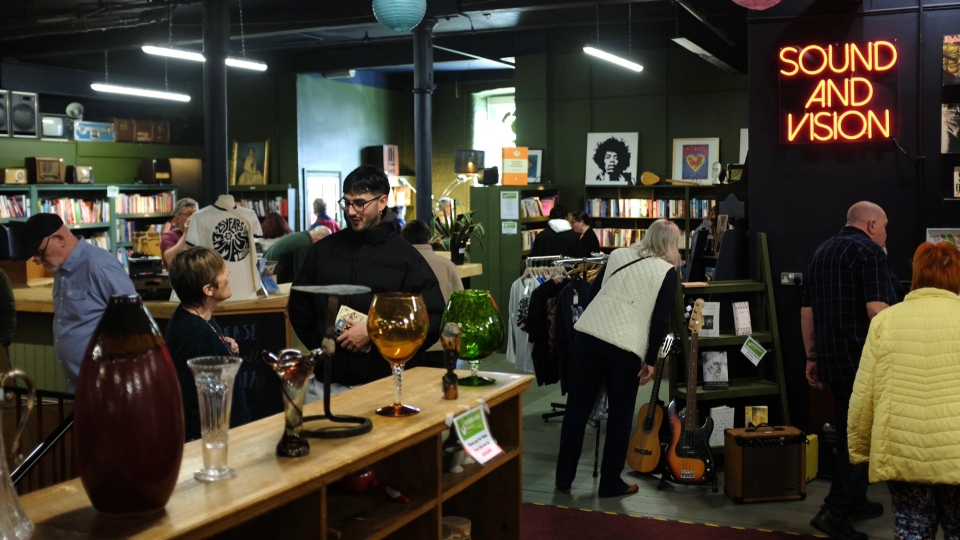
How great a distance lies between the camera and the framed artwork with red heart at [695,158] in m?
13.3

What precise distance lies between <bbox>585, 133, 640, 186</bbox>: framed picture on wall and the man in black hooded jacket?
10.5 meters

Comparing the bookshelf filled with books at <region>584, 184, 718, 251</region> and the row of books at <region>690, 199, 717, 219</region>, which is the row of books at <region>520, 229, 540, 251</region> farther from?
the row of books at <region>690, 199, 717, 219</region>

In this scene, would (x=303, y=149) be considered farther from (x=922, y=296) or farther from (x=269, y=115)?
→ (x=922, y=296)

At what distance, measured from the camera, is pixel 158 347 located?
1780 millimetres

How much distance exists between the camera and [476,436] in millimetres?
2521

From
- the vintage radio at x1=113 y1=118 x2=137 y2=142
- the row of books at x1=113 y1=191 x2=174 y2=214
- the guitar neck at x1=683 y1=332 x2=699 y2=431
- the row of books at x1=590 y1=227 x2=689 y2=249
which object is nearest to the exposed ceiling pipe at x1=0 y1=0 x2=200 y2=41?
the vintage radio at x1=113 y1=118 x2=137 y2=142

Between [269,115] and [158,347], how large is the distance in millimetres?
14668

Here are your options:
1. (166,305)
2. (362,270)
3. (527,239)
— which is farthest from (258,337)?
(527,239)

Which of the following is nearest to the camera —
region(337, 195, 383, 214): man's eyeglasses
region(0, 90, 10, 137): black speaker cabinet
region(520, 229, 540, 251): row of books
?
region(337, 195, 383, 214): man's eyeglasses

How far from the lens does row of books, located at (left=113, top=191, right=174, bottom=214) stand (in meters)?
14.5

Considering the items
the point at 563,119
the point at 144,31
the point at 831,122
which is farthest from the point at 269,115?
the point at 831,122

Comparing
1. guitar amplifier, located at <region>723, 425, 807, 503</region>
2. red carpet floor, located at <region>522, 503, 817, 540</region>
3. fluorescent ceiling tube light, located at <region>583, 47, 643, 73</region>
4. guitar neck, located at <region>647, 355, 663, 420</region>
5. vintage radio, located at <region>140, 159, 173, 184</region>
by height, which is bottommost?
red carpet floor, located at <region>522, 503, 817, 540</region>

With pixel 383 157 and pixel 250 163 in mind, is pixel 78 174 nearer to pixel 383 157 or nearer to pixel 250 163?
pixel 250 163

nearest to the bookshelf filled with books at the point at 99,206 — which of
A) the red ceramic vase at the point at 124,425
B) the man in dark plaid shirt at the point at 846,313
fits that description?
the man in dark plaid shirt at the point at 846,313
